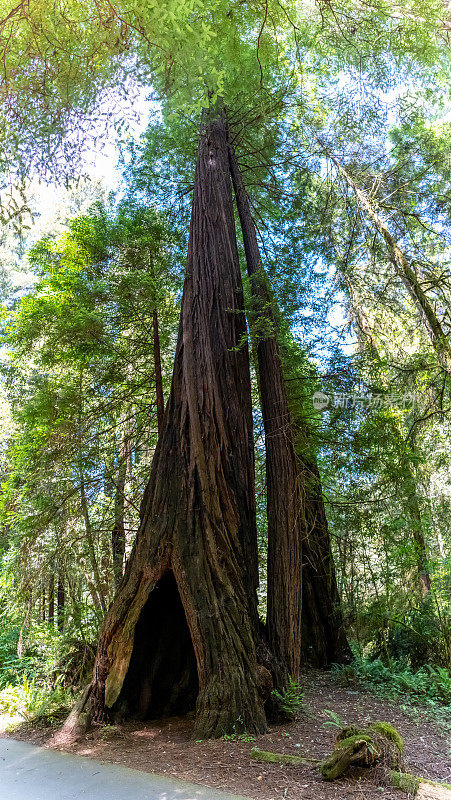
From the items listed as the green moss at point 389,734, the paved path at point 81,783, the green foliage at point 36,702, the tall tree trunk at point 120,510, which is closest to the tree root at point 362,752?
the green moss at point 389,734

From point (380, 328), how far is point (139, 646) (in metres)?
5.87

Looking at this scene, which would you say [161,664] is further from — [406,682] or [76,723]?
[406,682]

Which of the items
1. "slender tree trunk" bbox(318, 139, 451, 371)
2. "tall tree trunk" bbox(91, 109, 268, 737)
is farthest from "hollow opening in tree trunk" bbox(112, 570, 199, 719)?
"slender tree trunk" bbox(318, 139, 451, 371)

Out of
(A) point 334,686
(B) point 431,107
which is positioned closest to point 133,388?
(A) point 334,686

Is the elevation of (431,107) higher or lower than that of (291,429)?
higher

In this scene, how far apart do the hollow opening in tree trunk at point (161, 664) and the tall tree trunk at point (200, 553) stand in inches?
0.5

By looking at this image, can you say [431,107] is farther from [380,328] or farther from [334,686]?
[334,686]

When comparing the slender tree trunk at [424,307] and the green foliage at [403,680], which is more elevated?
the slender tree trunk at [424,307]

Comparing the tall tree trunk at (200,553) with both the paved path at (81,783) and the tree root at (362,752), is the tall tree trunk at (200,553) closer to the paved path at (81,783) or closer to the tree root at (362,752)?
the paved path at (81,783)

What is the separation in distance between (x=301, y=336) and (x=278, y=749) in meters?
4.87

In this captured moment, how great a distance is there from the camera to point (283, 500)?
20.2ft

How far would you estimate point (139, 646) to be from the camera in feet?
19.9

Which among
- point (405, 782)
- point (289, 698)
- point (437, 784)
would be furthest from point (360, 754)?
point (289, 698)

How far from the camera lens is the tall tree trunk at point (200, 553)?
5047 mm
